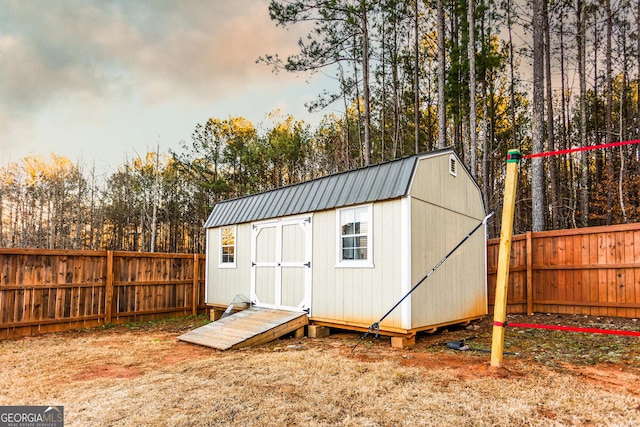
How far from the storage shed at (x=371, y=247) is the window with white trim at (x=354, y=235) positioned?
17mm

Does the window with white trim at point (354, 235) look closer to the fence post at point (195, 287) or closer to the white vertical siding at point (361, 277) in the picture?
the white vertical siding at point (361, 277)

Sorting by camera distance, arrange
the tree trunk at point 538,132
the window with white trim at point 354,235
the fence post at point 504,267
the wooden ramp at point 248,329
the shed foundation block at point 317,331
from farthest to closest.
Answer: the tree trunk at point 538,132
the shed foundation block at point 317,331
the window with white trim at point 354,235
the wooden ramp at point 248,329
the fence post at point 504,267

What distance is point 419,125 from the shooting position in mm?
16328

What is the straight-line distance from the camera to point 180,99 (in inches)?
699

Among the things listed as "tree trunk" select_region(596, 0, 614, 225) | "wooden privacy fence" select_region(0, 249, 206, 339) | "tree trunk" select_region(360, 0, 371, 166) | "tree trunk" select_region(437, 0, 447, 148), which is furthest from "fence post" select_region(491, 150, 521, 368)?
"tree trunk" select_region(596, 0, 614, 225)

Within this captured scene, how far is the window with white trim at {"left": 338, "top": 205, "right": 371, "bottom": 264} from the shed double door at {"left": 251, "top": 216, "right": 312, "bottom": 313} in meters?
0.75

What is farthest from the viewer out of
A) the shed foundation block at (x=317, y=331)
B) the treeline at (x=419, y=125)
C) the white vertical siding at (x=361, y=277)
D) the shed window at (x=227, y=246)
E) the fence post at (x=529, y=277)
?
the treeline at (x=419, y=125)

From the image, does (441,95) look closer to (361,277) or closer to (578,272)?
(578,272)

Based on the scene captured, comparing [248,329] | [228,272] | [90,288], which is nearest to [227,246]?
[228,272]

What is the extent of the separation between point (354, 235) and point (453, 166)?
2397mm

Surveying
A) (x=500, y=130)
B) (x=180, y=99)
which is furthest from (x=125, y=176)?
(x=500, y=130)

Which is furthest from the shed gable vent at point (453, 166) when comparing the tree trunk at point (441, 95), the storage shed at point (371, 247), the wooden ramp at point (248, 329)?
the tree trunk at point (441, 95)

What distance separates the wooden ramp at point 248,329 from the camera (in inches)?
238

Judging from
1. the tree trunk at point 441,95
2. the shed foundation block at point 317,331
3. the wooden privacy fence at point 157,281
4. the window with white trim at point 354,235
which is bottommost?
the shed foundation block at point 317,331
